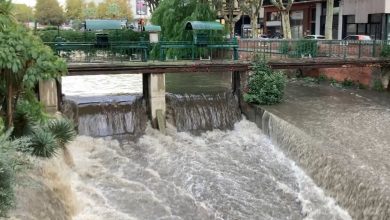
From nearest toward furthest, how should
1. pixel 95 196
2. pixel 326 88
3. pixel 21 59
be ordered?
pixel 21 59
pixel 95 196
pixel 326 88

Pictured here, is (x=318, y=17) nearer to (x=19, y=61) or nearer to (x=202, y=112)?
(x=202, y=112)

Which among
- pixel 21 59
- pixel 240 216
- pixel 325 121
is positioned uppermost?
pixel 21 59

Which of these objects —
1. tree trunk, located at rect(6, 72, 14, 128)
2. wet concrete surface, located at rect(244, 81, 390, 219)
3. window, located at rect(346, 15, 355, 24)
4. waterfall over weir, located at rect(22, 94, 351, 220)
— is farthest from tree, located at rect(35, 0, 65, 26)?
tree trunk, located at rect(6, 72, 14, 128)

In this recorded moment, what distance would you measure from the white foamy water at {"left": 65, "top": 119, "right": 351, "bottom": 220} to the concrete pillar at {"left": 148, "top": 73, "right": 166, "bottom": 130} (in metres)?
1.23

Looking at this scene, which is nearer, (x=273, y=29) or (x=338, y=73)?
(x=338, y=73)

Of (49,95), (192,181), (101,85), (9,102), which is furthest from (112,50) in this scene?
(101,85)

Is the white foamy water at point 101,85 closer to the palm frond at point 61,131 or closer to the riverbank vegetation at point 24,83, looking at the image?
the palm frond at point 61,131

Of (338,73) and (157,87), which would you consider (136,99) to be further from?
(338,73)

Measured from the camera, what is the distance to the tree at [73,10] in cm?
10244

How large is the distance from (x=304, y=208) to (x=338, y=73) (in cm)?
1591

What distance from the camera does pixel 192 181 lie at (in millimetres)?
15422

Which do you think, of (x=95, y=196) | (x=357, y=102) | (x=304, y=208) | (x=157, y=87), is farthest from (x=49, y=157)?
(x=357, y=102)

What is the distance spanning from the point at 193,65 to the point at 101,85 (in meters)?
10.8

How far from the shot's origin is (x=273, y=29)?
6216 cm
